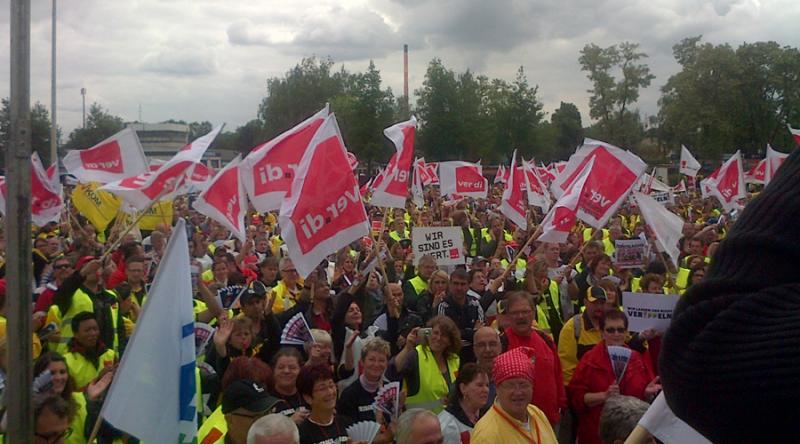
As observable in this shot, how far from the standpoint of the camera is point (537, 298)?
8336mm

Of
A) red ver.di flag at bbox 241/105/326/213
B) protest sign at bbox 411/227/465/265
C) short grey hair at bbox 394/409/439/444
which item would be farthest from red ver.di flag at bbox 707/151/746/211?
short grey hair at bbox 394/409/439/444

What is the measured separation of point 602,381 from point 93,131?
63.0 meters

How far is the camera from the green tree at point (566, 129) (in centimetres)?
7312

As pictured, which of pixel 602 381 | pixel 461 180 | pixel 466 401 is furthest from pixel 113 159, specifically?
pixel 461 180

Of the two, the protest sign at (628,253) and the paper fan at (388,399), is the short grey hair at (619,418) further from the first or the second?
the protest sign at (628,253)

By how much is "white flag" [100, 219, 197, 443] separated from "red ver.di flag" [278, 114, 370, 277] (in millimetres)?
2084

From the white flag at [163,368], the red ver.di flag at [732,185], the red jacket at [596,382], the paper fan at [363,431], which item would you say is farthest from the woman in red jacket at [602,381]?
the red ver.di flag at [732,185]

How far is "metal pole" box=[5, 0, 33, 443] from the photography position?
3719 mm

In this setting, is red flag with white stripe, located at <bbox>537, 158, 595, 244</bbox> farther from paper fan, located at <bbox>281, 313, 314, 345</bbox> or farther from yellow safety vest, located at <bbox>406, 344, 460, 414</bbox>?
paper fan, located at <bbox>281, 313, 314, 345</bbox>

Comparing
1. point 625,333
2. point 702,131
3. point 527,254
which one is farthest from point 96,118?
point 625,333

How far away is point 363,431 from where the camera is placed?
15.3ft

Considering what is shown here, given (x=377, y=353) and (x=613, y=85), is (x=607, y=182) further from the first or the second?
(x=613, y=85)

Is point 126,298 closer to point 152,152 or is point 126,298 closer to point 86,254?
point 86,254

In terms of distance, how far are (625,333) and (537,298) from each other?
2.58 m
